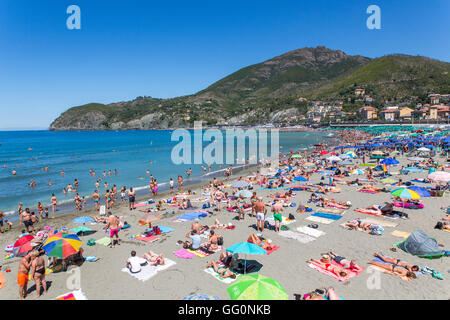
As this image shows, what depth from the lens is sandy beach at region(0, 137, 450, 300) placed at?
23.7ft

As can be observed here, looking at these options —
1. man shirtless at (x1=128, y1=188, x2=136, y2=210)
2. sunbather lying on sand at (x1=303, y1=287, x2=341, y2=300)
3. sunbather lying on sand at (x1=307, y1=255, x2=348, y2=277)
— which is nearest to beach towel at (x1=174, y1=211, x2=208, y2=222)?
man shirtless at (x1=128, y1=188, x2=136, y2=210)

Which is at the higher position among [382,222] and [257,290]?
[257,290]

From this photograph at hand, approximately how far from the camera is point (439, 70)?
139000 mm

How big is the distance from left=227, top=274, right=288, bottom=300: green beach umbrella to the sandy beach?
1622 millimetres

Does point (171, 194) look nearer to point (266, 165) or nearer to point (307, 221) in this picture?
point (307, 221)

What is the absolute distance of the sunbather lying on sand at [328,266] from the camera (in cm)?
781

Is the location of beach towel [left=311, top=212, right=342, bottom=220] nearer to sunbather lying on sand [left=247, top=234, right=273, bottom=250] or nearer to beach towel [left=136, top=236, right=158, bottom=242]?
sunbather lying on sand [left=247, top=234, right=273, bottom=250]

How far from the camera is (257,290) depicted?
5473mm

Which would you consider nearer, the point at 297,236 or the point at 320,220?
the point at 297,236

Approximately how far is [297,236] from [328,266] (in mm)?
2656

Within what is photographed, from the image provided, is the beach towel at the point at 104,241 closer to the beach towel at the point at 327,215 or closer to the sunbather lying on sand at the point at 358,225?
the beach towel at the point at 327,215

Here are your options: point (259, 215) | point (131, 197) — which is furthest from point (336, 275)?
point (131, 197)

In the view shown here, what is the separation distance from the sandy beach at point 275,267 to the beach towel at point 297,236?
0.20 m

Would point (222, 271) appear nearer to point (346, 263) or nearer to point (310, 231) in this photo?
point (346, 263)
